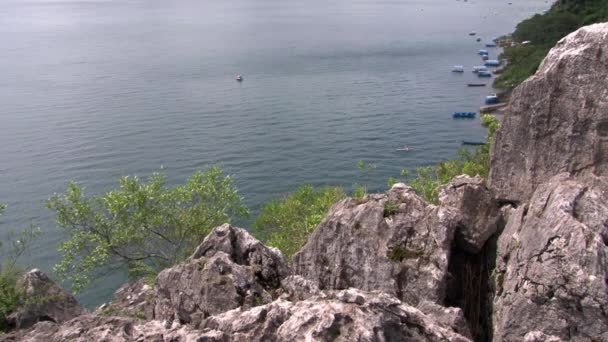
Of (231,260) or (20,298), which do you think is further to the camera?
(20,298)

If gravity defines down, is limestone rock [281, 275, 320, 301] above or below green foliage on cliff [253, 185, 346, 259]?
above

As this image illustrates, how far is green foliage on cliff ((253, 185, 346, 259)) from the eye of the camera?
35.5 m

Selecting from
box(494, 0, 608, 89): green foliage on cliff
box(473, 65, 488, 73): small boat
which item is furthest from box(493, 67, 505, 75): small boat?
box(473, 65, 488, 73): small boat

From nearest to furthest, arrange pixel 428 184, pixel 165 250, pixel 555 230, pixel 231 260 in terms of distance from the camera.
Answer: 1. pixel 555 230
2. pixel 231 260
3. pixel 428 184
4. pixel 165 250

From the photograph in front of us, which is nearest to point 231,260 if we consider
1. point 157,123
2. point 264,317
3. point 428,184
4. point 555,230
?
point 264,317

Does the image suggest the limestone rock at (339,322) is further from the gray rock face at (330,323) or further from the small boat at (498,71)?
the small boat at (498,71)

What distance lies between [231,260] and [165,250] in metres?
23.9

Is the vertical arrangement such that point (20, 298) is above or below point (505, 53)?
below

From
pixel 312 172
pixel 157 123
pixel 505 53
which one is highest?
pixel 505 53

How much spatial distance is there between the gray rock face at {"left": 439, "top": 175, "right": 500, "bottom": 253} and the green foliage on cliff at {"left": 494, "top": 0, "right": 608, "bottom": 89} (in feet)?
359

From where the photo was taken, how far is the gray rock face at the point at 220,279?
18.0 metres

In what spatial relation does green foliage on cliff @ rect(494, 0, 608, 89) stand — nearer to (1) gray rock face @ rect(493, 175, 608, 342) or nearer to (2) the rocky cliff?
(2) the rocky cliff

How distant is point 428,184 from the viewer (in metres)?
35.0

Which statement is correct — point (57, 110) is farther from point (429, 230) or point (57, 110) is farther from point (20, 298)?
point (429, 230)
